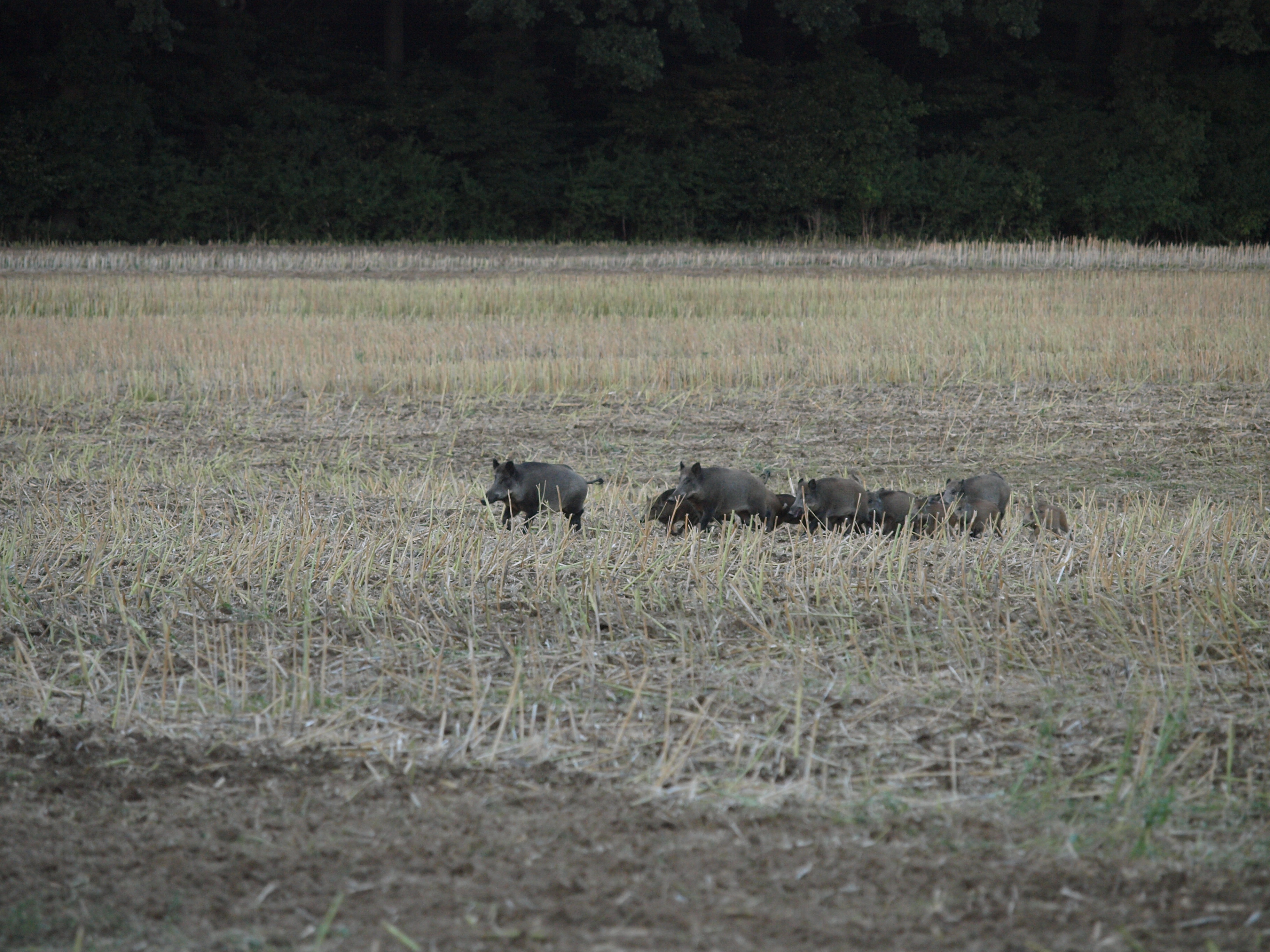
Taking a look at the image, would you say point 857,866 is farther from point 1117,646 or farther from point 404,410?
point 404,410

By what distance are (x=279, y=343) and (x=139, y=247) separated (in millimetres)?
18000

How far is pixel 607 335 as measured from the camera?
15.3 metres

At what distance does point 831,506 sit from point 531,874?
13.3ft

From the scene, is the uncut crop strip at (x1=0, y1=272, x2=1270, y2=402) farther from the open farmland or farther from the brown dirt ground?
the brown dirt ground

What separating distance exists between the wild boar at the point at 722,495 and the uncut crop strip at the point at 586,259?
62.6 feet

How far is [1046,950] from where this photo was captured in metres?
2.78

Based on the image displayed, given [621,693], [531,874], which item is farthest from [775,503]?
[531,874]

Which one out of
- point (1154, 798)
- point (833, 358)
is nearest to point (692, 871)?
point (1154, 798)

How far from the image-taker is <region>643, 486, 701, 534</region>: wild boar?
677 centimetres

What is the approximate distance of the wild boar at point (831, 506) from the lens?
6758mm

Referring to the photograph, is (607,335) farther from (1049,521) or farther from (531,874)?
(531,874)

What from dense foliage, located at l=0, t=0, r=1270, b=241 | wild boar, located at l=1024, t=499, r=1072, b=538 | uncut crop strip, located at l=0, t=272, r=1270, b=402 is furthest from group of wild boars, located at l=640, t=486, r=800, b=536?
dense foliage, located at l=0, t=0, r=1270, b=241

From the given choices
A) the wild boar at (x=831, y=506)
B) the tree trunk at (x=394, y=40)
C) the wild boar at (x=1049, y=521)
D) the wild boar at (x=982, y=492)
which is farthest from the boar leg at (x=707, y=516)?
the tree trunk at (x=394, y=40)

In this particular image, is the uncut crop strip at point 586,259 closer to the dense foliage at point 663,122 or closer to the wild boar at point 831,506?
the dense foliage at point 663,122
